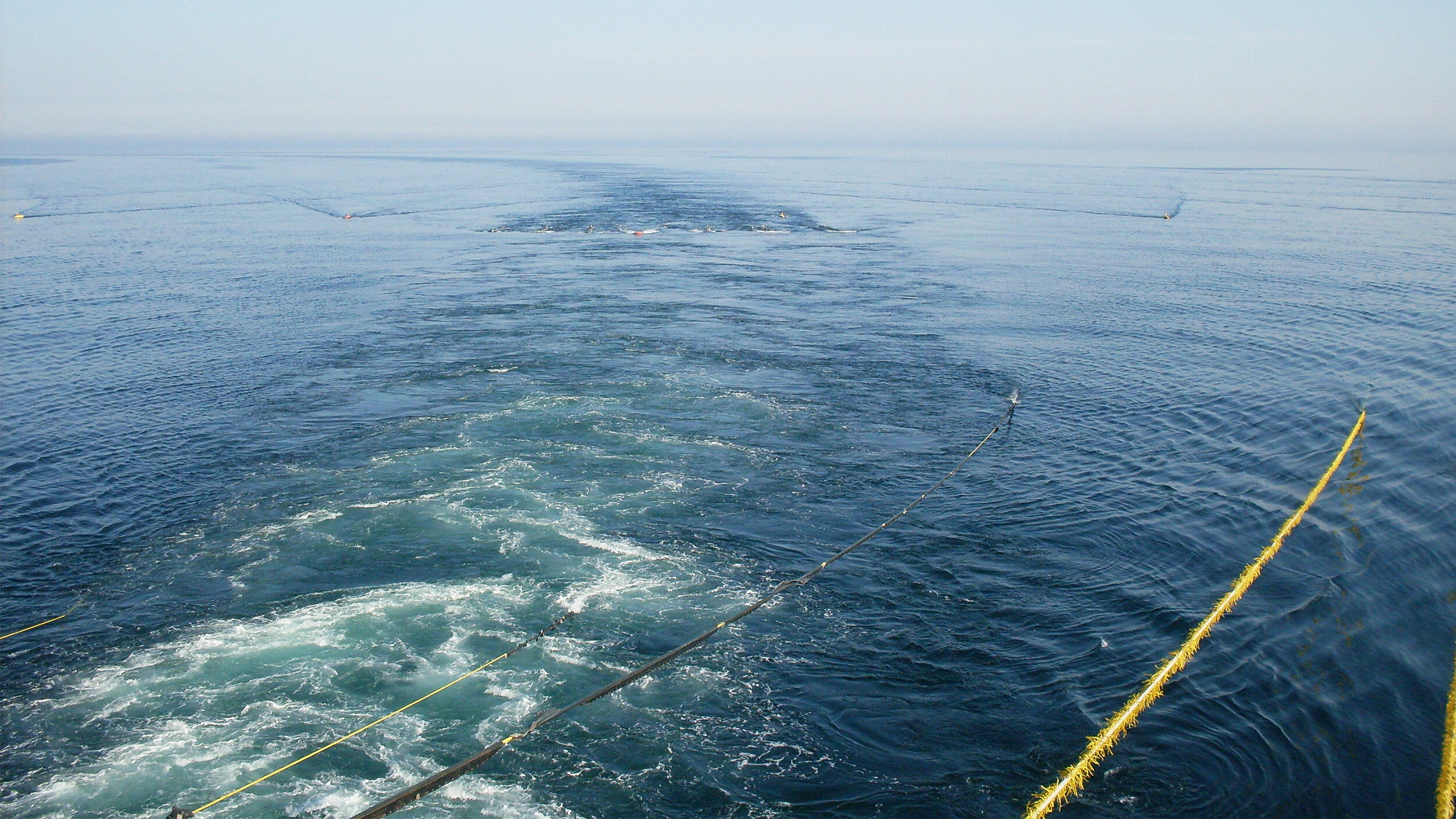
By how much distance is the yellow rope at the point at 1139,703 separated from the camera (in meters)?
12.5

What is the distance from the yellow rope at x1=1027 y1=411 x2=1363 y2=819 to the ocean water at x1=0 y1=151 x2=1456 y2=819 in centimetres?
21

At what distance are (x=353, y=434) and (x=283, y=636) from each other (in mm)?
10557

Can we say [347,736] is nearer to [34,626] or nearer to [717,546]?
[34,626]

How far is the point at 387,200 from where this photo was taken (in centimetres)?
10119

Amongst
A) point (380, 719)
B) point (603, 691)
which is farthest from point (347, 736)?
point (603, 691)

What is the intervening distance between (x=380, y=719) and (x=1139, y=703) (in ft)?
40.3

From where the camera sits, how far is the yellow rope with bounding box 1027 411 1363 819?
1247cm

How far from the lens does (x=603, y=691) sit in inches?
556

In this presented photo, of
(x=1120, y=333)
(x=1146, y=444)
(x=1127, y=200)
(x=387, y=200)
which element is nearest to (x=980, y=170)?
(x=1127, y=200)

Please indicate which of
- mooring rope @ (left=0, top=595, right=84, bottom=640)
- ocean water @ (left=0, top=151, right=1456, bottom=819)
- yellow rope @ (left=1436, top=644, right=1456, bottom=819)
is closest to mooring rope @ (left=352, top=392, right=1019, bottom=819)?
ocean water @ (left=0, top=151, right=1456, bottom=819)

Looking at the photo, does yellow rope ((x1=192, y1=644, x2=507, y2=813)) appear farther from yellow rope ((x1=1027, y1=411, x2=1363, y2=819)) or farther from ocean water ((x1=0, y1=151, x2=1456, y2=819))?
yellow rope ((x1=1027, y1=411, x2=1363, y2=819))

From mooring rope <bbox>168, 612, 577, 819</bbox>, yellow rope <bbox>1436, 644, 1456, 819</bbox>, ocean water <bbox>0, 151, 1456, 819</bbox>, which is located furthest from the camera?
ocean water <bbox>0, 151, 1456, 819</bbox>

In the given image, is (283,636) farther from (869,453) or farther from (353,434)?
(869,453)

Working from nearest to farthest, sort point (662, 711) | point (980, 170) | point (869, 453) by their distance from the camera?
point (662, 711), point (869, 453), point (980, 170)
